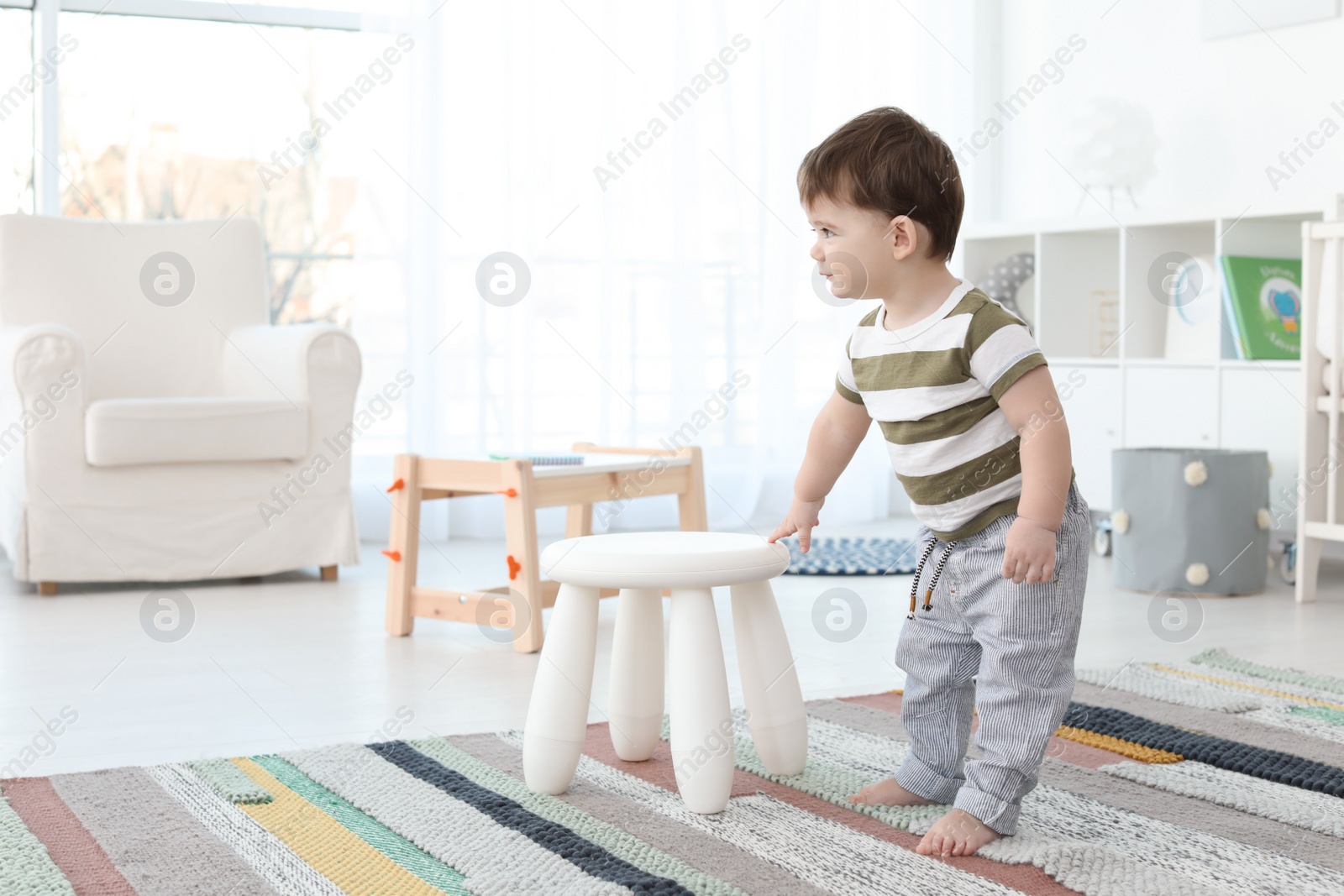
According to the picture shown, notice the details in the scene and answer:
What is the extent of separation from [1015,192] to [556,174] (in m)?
1.48

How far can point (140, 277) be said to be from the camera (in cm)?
305

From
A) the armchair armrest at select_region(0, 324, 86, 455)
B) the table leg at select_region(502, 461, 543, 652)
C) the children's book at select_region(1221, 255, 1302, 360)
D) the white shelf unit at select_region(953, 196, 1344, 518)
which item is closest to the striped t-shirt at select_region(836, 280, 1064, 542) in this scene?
the table leg at select_region(502, 461, 543, 652)

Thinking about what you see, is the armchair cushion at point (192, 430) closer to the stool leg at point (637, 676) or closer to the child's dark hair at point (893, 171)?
the stool leg at point (637, 676)

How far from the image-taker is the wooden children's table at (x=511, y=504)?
2068 millimetres

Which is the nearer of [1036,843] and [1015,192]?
[1036,843]

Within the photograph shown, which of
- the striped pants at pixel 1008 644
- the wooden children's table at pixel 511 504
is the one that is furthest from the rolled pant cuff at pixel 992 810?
the wooden children's table at pixel 511 504

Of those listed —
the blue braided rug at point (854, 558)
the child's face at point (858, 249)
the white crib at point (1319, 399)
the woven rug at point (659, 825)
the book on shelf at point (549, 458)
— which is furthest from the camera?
the blue braided rug at point (854, 558)

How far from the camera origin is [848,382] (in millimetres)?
1292

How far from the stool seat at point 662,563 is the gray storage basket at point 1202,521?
1522mm

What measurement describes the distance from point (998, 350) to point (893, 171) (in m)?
0.18

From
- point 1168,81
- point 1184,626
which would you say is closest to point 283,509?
point 1184,626

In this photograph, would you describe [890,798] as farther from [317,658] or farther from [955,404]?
→ [317,658]

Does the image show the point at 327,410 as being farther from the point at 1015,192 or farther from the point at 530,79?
the point at 1015,192

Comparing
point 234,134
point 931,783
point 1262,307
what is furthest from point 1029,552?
point 234,134
